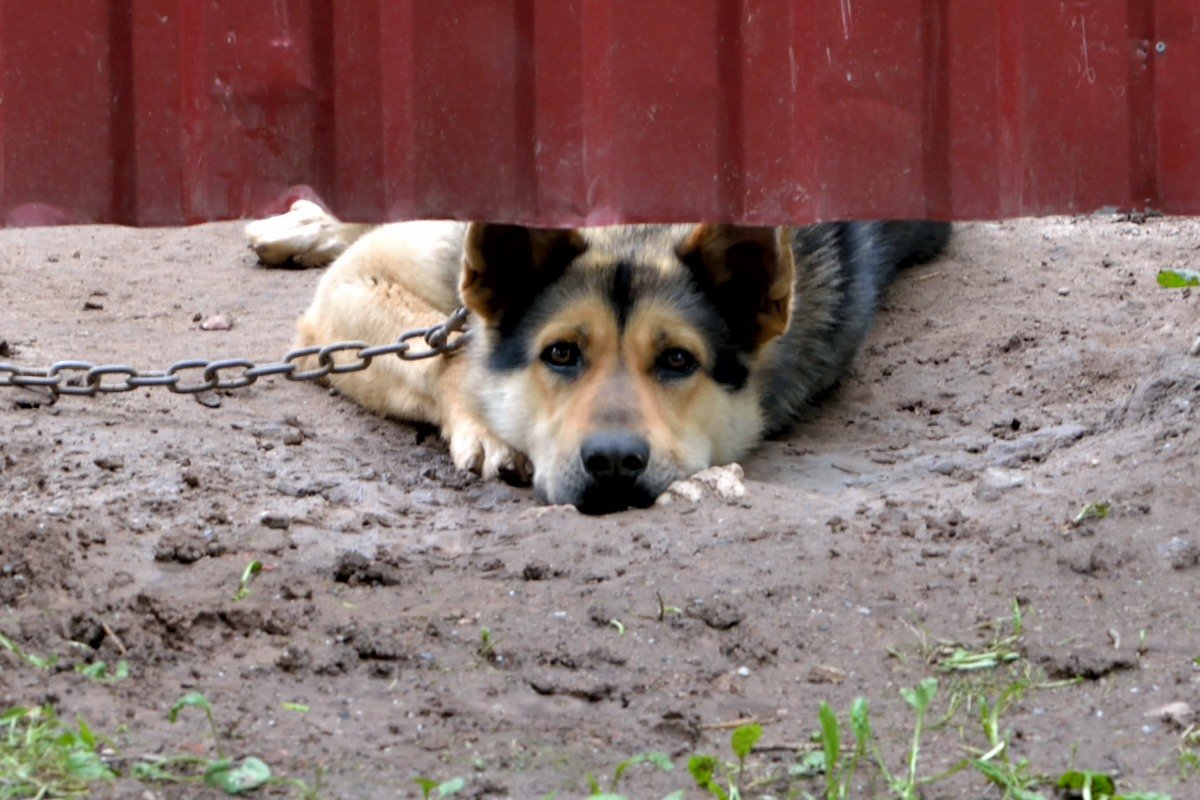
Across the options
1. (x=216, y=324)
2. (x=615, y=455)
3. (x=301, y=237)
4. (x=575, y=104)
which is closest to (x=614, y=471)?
(x=615, y=455)

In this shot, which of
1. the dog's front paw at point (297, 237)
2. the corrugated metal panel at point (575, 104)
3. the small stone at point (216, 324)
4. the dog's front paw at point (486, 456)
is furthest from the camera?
the dog's front paw at point (297, 237)

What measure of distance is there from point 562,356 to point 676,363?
39 cm

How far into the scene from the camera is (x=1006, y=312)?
6297 mm

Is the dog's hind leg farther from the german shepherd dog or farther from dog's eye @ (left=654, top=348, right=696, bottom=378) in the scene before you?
dog's eye @ (left=654, top=348, right=696, bottom=378)

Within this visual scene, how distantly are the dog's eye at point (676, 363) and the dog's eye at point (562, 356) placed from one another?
27 centimetres

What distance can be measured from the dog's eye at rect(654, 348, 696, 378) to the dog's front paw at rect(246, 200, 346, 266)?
2.98m

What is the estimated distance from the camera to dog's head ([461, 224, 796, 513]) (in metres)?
4.75

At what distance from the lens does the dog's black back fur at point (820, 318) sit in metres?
5.53

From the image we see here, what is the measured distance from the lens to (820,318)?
570 cm

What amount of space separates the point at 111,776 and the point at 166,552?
4.30ft

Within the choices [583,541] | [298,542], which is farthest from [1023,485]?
[298,542]

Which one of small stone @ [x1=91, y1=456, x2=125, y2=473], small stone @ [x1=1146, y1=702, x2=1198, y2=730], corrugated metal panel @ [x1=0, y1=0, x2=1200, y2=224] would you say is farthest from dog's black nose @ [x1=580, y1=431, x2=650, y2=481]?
small stone @ [x1=1146, y1=702, x2=1198, y2=730]

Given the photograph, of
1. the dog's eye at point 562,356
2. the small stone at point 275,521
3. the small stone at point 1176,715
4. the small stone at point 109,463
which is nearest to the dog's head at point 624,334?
the dog's eye at point 562,356

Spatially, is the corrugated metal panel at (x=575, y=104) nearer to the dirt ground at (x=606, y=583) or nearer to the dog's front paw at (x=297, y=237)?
the dirt ground at (x=606, y=583)
